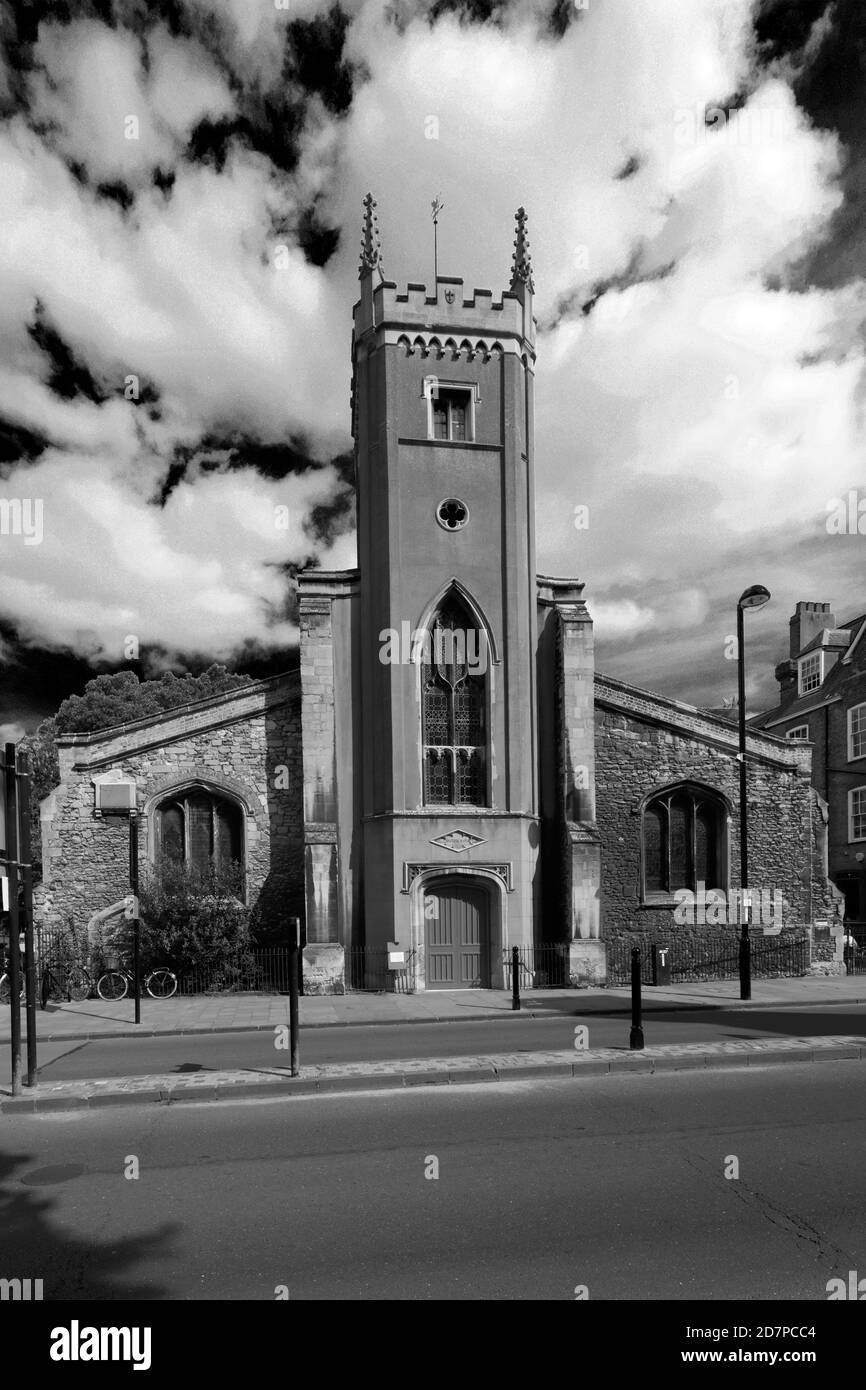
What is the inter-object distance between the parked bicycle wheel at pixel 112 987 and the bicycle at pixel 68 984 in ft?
1.32

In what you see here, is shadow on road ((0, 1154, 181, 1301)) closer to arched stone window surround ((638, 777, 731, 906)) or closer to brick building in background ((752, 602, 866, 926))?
arched stone window surround ((638, 777, 731, 906))

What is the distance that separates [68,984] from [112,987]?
993mm

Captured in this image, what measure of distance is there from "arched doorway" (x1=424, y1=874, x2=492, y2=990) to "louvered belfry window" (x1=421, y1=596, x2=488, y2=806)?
2006mm

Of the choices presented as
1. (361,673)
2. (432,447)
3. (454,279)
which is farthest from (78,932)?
(454,279)

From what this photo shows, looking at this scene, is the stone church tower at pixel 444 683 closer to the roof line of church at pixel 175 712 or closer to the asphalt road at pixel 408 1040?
the roof line of church at pixel 175 712

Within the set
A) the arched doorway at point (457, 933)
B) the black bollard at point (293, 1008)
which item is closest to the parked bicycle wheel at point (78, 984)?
the arched doorway at point (457, 933)

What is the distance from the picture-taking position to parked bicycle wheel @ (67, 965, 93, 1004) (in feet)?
63.9

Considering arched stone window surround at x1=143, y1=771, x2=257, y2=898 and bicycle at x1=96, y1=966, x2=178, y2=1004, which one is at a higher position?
arched stone window surround at x1=143, y1=771, x2=257, y2=898

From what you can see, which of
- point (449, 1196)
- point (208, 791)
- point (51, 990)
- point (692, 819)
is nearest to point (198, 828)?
point (208, 791)

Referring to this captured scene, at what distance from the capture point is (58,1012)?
58.1 ft

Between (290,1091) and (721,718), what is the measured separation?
16.3 m

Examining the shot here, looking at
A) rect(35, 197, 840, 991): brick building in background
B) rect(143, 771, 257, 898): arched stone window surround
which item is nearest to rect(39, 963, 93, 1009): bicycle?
rect(35, 197, 840, 991): brick building in background

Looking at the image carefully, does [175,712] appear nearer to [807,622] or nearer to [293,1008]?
[293,1008]
